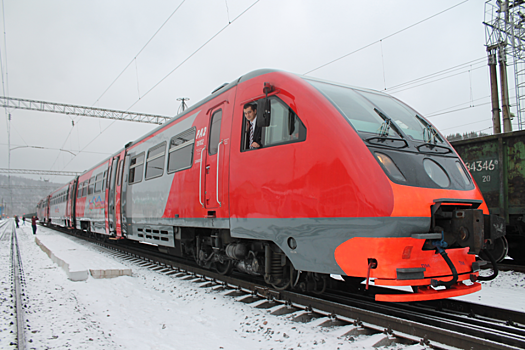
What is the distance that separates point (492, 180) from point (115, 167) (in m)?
10.9

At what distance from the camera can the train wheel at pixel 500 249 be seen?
163 inches

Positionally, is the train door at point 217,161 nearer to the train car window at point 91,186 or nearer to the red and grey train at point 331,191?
the red and grey train at point 331,191

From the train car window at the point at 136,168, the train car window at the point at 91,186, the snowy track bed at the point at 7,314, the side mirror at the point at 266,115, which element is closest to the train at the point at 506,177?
the side mirror at the point at 266,115

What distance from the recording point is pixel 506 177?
7.62 meters

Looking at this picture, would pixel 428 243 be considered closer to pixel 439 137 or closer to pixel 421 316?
pixel 421 316

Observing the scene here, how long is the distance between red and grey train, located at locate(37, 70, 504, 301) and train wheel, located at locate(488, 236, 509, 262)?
49 cm

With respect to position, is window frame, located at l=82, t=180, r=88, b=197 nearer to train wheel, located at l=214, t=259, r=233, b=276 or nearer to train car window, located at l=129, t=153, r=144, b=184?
train car window, located at l=129, t=153, r=144, b=184

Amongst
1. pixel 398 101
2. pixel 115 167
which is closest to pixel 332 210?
pixel 398 101

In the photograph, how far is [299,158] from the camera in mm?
4230

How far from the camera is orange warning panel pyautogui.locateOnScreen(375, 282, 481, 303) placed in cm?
335

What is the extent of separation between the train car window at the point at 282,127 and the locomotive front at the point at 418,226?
1.57ft

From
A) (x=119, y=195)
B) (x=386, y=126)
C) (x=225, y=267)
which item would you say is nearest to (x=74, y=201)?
(x=119, y=195)

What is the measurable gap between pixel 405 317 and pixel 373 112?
96.4 inches

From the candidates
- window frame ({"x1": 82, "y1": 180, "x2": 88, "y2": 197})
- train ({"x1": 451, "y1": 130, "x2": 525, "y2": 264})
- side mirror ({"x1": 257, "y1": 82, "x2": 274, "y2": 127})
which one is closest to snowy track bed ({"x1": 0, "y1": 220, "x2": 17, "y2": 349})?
side mirror ({"x1": 257, "y1": 82, "x2": 274, "y2": 127})
